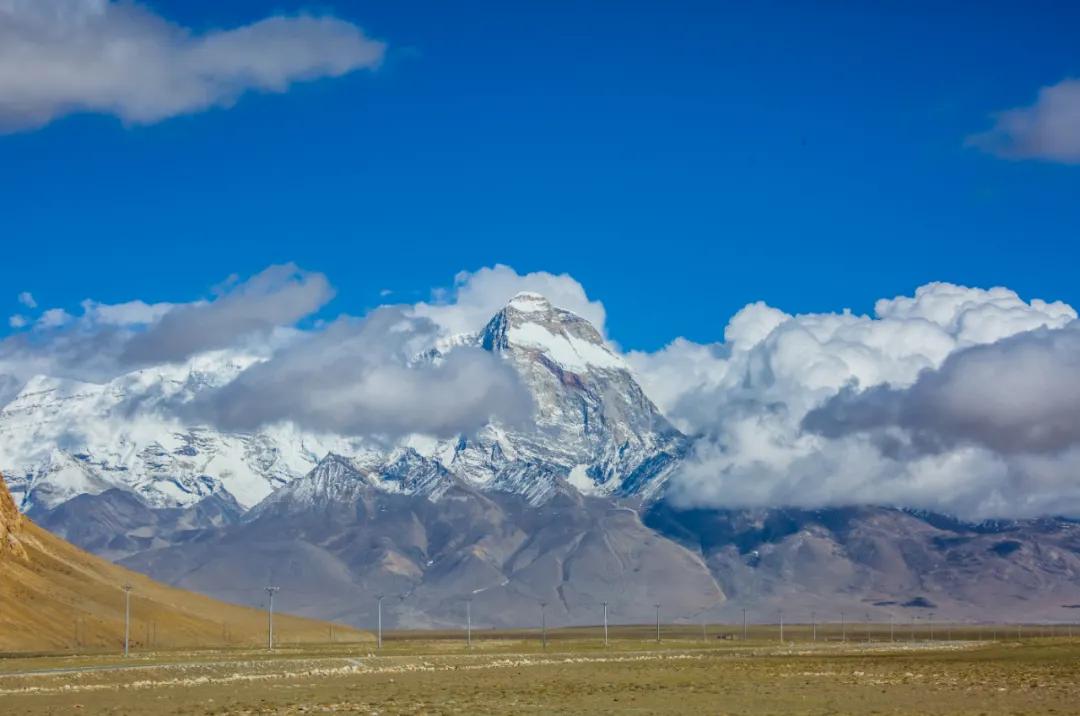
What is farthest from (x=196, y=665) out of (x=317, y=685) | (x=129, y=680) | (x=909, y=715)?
(x=909, y=715)

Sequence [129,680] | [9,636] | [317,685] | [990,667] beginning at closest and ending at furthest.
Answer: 1. [317,685]
2. [129,680]
3. [990,667]
4. [9,636]

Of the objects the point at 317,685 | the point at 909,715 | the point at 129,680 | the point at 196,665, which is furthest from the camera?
the point at 196,665

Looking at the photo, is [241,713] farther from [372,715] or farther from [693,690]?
[693,690]

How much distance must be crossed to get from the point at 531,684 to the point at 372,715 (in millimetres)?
29635

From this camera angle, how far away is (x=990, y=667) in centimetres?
11694

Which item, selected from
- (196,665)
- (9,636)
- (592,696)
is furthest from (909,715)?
(9,636)

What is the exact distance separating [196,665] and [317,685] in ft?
118

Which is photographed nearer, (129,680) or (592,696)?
(592,696)

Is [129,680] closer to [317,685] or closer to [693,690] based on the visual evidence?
[317,685]

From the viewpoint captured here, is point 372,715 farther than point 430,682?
No

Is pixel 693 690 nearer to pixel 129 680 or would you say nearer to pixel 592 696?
pixel 592 696

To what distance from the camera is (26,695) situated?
282 feet

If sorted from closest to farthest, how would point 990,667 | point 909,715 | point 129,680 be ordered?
point 909,715 < point 129,680 < point 990,667

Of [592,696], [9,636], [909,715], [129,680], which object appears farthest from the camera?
[9,636]
